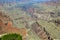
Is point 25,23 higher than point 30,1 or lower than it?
lower

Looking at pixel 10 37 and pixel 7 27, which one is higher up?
pixel 7 27

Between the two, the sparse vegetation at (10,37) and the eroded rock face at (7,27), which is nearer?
the sparse vegetation at (10,37)

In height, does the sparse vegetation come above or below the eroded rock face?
below

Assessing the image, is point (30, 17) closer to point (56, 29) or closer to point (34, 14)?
point (34, 14)

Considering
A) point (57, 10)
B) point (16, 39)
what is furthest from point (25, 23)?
point (57, 10)

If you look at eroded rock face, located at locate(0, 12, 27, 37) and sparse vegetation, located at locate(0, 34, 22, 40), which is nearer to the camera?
sparse vegetation, located at locate(0, 34, 22, 40)

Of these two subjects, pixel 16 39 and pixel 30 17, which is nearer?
pixel 16 39

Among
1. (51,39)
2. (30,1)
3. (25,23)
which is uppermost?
(30,1)

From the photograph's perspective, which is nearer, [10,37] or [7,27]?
[10,37]

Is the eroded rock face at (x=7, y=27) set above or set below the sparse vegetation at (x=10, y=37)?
above
